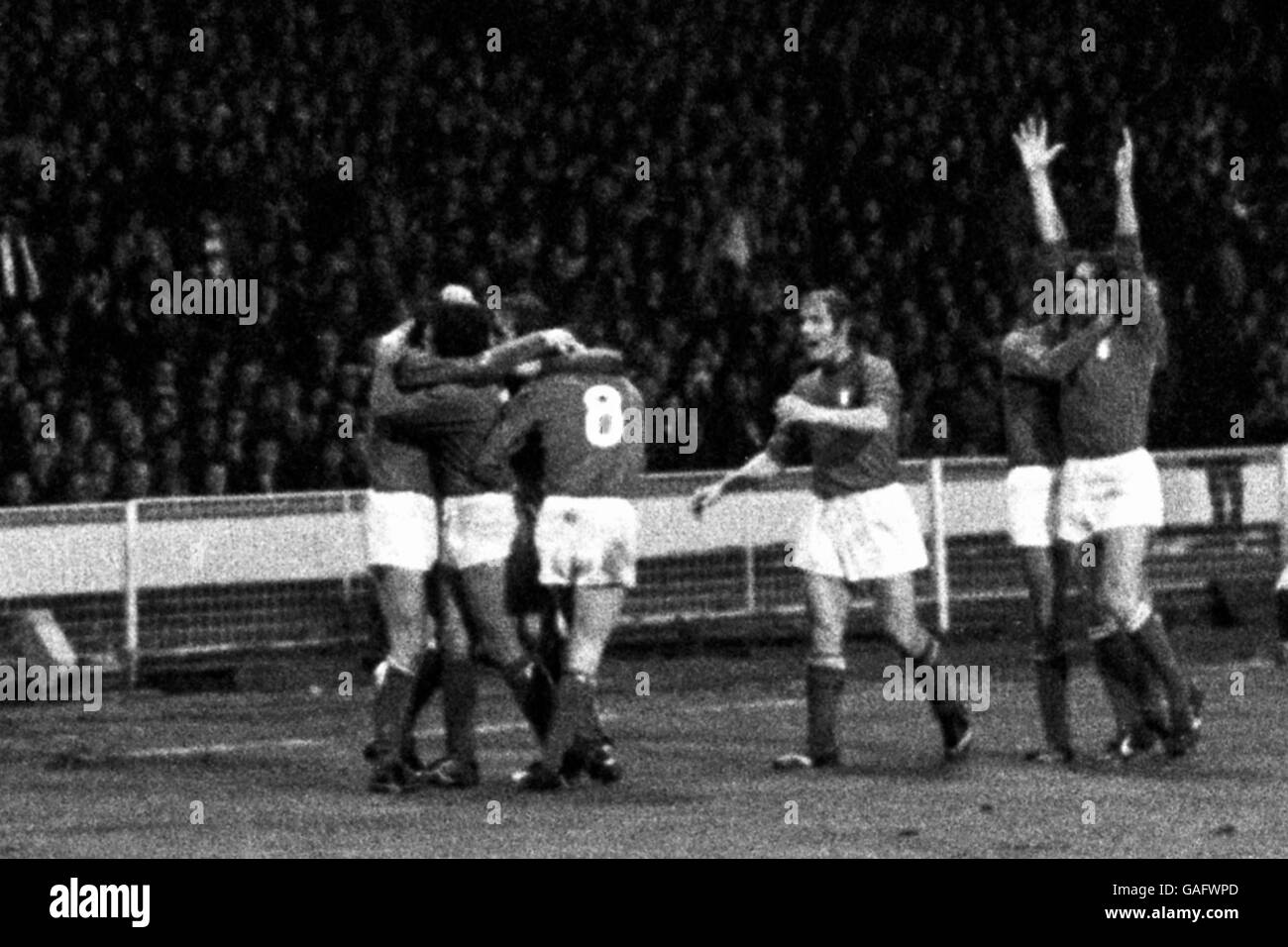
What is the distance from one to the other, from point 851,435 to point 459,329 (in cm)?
193

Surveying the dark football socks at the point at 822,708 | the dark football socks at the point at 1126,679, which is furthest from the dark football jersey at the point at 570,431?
the dark football socks at the point at 1126,679

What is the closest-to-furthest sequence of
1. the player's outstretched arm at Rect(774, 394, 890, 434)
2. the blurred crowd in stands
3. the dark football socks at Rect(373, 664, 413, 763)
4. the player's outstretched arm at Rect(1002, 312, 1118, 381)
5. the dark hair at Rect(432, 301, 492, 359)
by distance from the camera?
the dark hair at Rect(432, 301, 492, 359) → the dark football socks at Rect(373, 664, 413, 763) → the player's outstretched arm at Rect(774, 394, 890, 434) → the player's outstretched arm at Rect(1002, 312, 1118, 381) → the blurred crowd in stands

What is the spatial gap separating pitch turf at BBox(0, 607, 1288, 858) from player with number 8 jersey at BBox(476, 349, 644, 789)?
22 cm

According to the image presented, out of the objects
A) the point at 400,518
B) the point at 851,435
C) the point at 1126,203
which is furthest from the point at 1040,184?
the point at 400,518

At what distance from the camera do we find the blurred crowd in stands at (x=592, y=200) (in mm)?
21609

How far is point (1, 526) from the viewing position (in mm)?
18953

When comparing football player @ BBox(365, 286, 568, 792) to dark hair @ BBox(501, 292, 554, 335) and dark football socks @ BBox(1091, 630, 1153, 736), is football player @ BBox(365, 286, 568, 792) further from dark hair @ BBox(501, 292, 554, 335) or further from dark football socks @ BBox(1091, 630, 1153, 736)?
dark football socks @ BBox(1091, 630, 1153, 736)

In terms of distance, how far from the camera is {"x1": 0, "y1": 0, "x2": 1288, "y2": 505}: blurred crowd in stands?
70.9 feet

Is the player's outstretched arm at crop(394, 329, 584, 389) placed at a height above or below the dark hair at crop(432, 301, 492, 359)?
below

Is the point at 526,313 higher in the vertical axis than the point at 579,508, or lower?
higher

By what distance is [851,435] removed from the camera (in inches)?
535

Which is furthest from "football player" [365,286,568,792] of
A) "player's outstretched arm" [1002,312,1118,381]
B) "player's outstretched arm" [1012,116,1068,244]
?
"player's outstretched arm" [1012,116,1068,244]

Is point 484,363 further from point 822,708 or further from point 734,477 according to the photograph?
point 822,708

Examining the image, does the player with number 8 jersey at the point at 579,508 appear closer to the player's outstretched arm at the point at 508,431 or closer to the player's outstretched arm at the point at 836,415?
the player's outstretched arm at the point at 508,431
